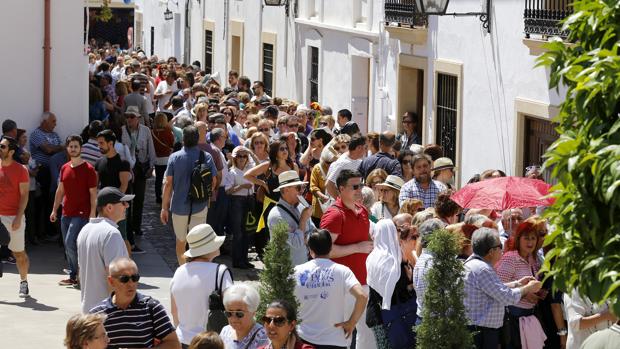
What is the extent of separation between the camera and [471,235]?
1068 cm

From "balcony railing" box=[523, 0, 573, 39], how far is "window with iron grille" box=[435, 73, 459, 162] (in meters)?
2.95

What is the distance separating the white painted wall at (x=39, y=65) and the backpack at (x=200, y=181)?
11.0 ft

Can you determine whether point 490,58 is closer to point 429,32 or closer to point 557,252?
point 429,32

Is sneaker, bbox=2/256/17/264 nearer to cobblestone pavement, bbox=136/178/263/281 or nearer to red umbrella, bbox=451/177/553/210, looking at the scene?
cobblestone pavement, bbox=136/178/263/281

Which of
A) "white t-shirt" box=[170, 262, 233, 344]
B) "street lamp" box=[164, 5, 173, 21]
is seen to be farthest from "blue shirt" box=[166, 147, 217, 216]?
"street lamp" box=[164, 5, 173, 21]

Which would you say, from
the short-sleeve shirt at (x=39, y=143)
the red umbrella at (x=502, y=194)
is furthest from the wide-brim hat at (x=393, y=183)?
the short-sleeve shirt at (x=39, y=143)

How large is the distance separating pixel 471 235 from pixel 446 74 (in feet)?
29.0

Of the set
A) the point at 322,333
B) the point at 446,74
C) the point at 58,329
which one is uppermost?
the point at 446,74

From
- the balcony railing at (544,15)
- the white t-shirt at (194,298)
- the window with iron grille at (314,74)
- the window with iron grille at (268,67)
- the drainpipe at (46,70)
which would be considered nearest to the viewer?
the white t-shirt at (194,298)

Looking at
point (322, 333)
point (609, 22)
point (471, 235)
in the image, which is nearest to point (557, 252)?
point (609, 22)

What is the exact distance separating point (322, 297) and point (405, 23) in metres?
11.4

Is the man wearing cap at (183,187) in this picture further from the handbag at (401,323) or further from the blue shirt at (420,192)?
the handbag at (401,323)

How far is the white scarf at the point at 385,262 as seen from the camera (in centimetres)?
1033

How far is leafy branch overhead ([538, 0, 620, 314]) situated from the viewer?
547 cm
